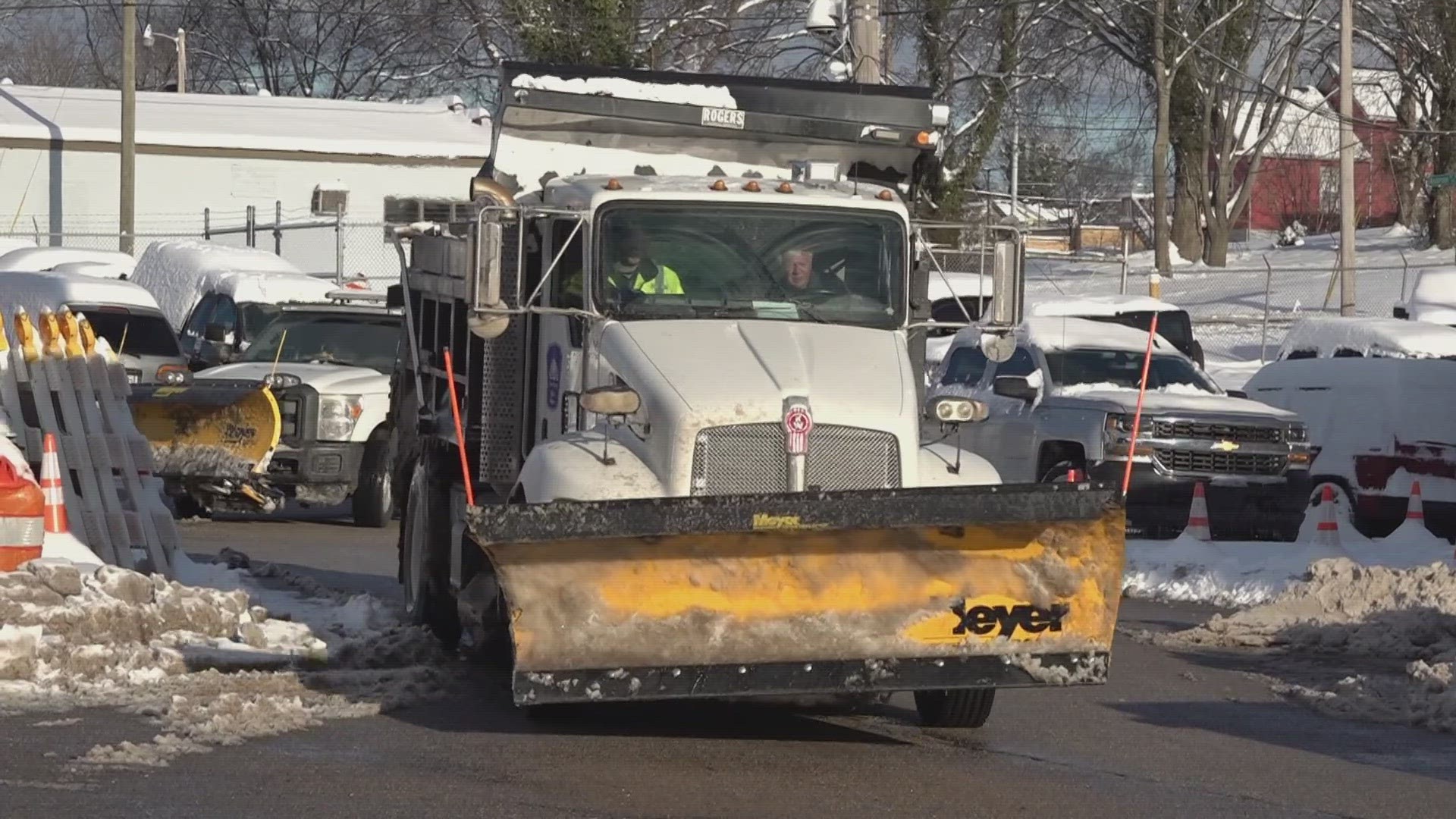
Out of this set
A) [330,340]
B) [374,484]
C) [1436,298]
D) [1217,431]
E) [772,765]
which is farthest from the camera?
[1436,298]

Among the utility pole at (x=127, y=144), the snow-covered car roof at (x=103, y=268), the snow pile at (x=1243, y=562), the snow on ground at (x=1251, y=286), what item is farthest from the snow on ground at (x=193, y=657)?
the utility pole at (x=127, y=144)

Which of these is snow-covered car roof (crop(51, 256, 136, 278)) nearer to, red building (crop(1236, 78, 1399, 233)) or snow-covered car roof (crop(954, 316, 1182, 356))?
snow-covered car roof (crop(954, 316, 1182, 356))

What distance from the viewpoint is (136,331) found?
2464cm

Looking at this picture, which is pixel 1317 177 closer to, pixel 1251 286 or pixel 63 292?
pixel 1251 286

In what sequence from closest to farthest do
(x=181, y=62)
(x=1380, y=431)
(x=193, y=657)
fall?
(x=193, y=657), (x=1380, y=431), (x=181, y=62)

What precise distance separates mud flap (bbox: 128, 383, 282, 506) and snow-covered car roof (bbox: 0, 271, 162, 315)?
7.77 meters

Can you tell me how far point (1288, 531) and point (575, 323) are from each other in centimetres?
1002

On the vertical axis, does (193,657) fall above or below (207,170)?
below

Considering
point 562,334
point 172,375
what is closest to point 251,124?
point 172,375

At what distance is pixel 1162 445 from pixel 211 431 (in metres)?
7.60

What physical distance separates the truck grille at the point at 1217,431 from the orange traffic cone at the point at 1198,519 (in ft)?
3.13

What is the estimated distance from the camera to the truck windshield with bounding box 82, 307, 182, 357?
24.4m

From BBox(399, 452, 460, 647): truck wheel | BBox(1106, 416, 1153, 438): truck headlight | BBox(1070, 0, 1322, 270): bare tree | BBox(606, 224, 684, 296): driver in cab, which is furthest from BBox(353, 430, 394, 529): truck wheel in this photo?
BBox(1070, 0, 1322, 270): bare tree

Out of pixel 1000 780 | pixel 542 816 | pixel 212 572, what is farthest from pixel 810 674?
pixel 212 572
